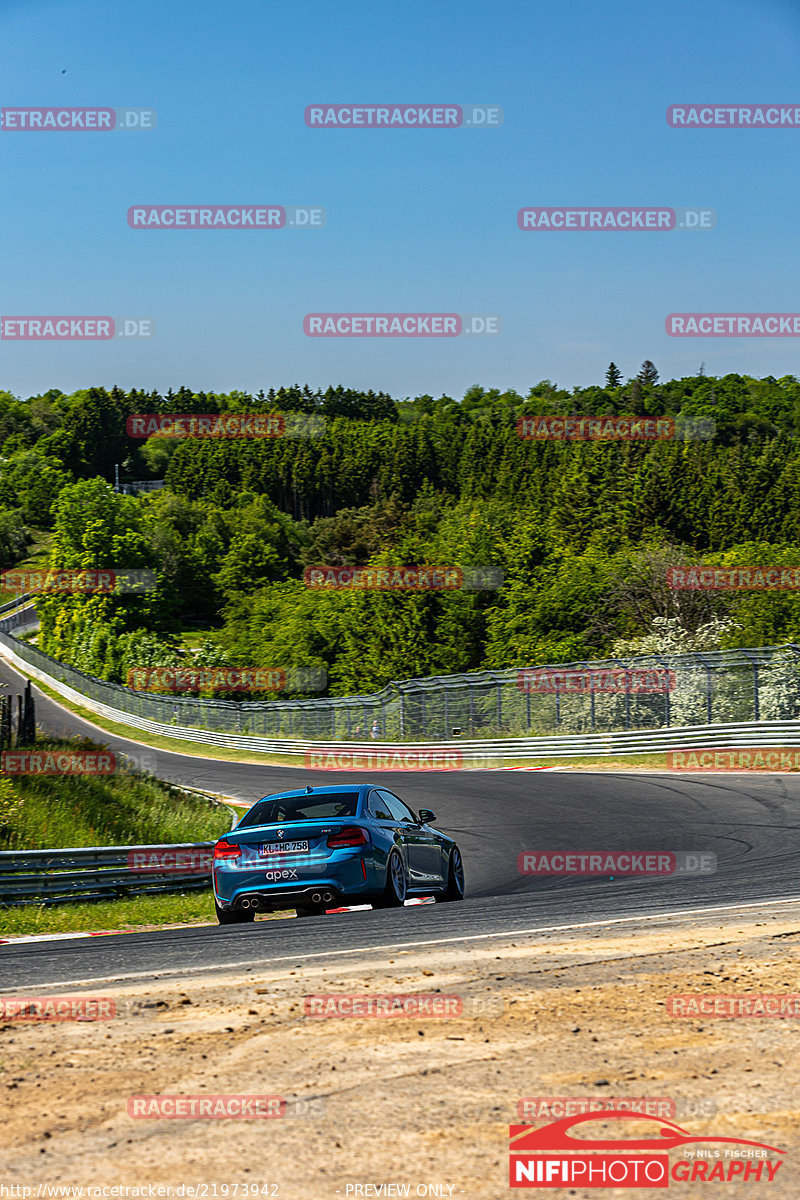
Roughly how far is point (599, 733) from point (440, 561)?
56.9 meters

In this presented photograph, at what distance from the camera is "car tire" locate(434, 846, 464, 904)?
1207 centimetres

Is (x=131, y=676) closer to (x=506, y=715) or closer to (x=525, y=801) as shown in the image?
(x=506, y=715)

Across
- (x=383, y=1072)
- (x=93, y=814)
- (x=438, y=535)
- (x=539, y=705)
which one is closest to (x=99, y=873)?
(x=93, y=814)

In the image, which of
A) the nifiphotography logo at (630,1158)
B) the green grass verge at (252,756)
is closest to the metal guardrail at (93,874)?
the nifiphotography logo at (630,1158)

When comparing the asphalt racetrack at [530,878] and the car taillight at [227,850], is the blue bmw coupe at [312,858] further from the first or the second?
the asphalt racetrack at [530,878]

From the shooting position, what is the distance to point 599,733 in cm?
3020

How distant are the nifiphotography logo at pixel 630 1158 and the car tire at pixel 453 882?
317 inches

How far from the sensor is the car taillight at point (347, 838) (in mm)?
10102

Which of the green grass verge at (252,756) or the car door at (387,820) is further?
the green grass verge at (252,756)

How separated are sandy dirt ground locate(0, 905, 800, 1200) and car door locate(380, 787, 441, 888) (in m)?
4.11

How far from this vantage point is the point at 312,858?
10.1 meters

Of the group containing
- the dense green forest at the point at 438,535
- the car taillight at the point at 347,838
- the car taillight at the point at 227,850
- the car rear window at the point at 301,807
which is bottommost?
the car taillight at the point at 227,850

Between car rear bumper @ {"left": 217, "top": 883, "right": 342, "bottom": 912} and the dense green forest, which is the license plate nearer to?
car rear bumper @ {"left": 217, "top": 883, "right": 342, "bottom": 912}

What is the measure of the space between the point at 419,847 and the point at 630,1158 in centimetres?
A: 762
